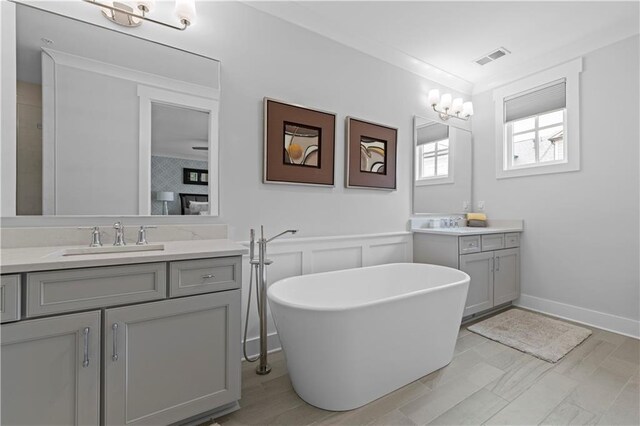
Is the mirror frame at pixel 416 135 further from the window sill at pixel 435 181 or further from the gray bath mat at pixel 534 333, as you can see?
the gray bath mat at pixel 534 333

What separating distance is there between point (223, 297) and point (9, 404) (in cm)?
82

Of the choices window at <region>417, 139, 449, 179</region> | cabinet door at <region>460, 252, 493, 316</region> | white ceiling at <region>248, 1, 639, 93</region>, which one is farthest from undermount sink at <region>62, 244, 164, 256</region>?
window at <region>417, 139, 449, 179</region>

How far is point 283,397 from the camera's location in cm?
173

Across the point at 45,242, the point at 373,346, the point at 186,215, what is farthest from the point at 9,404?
the point at 373,346

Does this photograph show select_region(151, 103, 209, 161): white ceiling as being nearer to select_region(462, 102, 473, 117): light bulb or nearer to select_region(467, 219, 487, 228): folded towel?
select_region(462, 102, 473, 117): light bulb

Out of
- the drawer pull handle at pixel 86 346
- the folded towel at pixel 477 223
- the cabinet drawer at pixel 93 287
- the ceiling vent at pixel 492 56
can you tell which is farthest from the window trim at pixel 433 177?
the drawer pull handle at pixel 86 346

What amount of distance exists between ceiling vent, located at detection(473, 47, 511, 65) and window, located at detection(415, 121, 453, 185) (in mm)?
731

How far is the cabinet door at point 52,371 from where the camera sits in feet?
3.55

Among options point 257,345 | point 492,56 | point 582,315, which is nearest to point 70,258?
point 257,345

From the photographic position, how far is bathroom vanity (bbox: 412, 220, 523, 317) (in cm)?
275

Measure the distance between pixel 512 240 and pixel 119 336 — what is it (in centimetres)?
356

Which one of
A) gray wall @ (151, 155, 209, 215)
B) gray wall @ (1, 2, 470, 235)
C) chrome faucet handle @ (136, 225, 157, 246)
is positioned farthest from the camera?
gray wall @ (1, 2, 470, 235)

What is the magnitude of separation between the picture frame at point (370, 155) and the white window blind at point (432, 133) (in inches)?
15.6

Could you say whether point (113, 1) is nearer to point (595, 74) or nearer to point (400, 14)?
point (400, 14)
